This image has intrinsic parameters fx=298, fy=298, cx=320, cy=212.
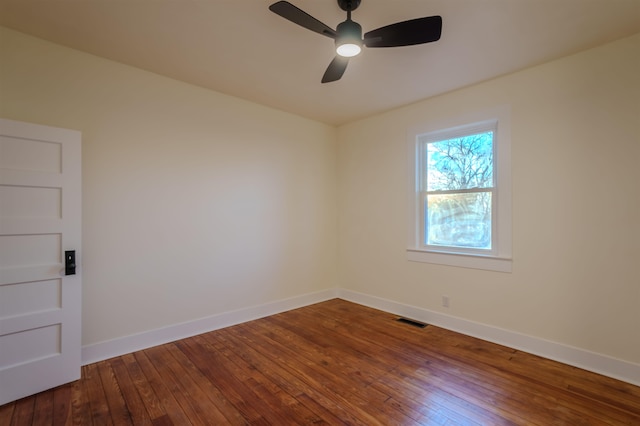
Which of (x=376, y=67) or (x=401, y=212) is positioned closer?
(x=376, y=67)

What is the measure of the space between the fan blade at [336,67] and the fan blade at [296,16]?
0.99 ft

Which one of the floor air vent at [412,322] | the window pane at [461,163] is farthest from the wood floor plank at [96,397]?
the window pane at [461,163]

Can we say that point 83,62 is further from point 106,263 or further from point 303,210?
point 303,210

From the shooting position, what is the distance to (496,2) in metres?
1.97

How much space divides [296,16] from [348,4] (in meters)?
0.42

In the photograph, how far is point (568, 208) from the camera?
265 centimetres

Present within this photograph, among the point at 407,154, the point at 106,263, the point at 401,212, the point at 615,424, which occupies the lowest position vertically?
the point at 615,424

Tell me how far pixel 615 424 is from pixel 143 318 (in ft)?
12.3

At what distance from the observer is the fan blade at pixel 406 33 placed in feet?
5.90

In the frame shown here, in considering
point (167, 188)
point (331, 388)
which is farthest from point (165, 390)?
point (167, 188)

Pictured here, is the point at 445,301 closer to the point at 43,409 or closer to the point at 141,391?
the point at 141,391

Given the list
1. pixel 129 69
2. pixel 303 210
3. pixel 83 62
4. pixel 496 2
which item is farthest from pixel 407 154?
pixel 83 62

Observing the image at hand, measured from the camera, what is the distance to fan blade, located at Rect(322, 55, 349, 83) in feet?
7.19

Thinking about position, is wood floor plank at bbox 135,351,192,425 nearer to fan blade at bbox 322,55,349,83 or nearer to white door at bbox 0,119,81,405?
white door at bbox 0,119,81,405
